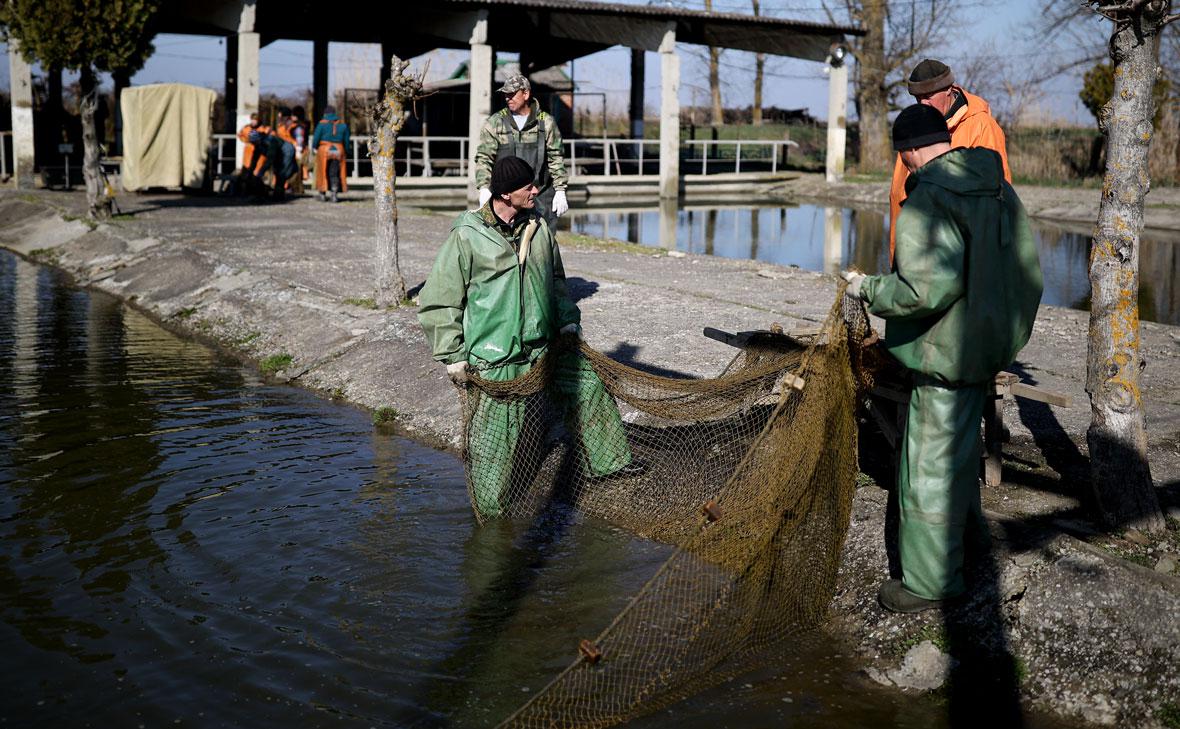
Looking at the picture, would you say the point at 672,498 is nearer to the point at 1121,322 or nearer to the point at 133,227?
the point at 1121,322

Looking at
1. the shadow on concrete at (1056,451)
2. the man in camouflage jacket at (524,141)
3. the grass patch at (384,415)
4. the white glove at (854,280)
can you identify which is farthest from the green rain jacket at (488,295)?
the man in camouflage jacket at (524,141)

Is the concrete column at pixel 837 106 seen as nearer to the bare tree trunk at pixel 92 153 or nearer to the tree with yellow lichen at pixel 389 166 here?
the bare tree trunk at pixel 92 153

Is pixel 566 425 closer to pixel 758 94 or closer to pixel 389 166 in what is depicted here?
pixel 389 166

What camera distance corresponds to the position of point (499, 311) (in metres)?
5.42

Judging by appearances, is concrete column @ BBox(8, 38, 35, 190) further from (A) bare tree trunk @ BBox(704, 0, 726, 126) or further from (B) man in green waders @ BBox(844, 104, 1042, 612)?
(A) bare tree trunk @ BBox(704, 0, 726, 126)

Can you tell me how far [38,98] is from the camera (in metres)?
28.9

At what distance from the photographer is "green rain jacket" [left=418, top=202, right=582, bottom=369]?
5.30 metres

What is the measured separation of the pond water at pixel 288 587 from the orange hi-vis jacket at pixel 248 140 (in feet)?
44.8

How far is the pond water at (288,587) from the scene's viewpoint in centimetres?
428

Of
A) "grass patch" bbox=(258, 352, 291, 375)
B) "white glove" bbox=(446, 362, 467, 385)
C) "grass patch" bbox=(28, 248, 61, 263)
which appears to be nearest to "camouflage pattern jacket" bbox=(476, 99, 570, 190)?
"grass patch" bbox=(258, 352, 291, 375)

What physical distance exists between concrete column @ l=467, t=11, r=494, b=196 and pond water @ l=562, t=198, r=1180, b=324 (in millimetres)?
2704

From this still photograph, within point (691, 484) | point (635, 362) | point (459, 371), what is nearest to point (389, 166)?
point (635, 362)

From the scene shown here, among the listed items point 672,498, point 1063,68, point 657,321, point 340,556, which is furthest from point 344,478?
point 1063,68

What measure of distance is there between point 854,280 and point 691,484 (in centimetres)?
187
